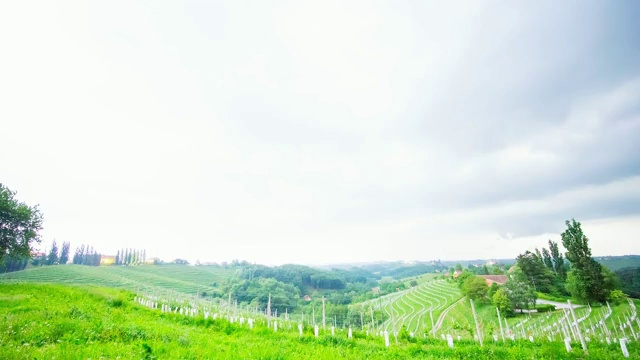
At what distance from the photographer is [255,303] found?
87.0 m

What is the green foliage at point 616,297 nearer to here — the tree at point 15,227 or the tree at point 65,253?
the tree at point 15,227

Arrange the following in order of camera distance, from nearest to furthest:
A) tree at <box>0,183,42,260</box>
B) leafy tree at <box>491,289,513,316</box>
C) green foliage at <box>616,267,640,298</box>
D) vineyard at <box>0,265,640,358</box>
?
vineyard at <box>0,265,640,358</box>, tree at <box>0,183,42,260</box>, leafy tree at <box>491,289,513,316</box>, green foliage at <box>616,267,640,298</box>

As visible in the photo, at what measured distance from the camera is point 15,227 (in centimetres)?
3453

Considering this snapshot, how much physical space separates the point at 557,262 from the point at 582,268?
32.2 m

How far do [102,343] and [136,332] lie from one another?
1.91 m

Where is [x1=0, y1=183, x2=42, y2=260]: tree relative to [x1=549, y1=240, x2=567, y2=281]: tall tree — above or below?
above

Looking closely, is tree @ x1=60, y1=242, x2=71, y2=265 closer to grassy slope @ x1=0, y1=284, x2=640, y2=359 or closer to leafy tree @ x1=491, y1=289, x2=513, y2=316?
grassy slope @ x1=0, y1=284, x2=640, y2=359

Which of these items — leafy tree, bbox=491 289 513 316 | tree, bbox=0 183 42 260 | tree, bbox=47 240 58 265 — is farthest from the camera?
tree, bbox=47 240 58 265

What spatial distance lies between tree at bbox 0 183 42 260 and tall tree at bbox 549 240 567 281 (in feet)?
346

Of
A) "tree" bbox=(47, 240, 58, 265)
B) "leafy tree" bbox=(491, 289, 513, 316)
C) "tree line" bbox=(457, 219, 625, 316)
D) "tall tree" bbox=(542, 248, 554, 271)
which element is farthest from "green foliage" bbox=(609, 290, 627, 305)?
"tree" bbox=(47, 240, 58, 265)

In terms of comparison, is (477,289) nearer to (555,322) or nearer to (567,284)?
(567,284)

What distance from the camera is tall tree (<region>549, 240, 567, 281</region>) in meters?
70.8

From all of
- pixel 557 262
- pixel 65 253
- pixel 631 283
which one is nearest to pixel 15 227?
pixel 557 262

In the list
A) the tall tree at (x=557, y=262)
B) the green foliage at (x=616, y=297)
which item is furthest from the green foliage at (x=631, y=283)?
the green foliage at (x=616, y=297)
